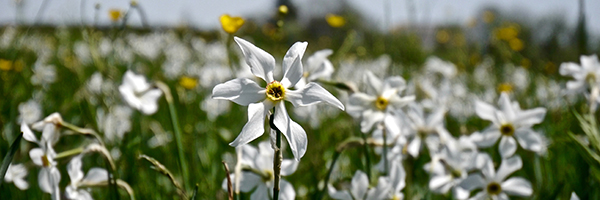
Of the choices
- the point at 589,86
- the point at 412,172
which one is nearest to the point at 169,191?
the point at 412,172

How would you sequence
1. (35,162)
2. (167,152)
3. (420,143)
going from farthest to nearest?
(167,152), (420,143), (35,162)

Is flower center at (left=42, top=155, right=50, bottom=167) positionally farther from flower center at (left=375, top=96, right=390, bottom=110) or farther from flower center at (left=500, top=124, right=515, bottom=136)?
flower center at (left=500, top=124, right=515, bottom=136)

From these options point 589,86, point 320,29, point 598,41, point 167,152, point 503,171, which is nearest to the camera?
point 503,171

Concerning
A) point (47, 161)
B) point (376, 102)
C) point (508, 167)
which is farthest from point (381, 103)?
point (47, 161)

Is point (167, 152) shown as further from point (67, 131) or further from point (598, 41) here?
point (598, 41)

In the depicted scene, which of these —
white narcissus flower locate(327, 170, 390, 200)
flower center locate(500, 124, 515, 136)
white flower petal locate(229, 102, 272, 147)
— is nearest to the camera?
white flower petal locate(229, 102, 272, 147)

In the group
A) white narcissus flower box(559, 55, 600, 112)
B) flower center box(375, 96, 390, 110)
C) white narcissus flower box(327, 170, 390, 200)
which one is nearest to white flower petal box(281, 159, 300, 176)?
white narcissus flower box(327, 170, 390, 200)
